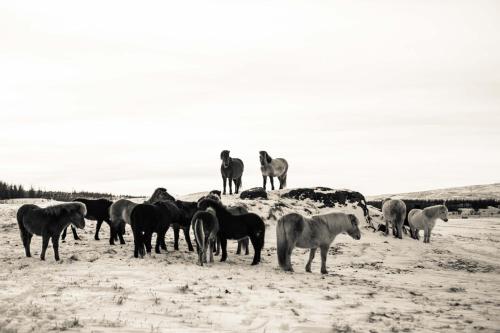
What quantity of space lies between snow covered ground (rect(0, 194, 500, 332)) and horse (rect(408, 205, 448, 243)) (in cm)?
400

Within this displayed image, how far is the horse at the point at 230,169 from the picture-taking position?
2511 centimetres

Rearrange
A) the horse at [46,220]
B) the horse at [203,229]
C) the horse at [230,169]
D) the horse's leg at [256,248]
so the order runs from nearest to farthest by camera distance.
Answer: the horse at [203,229] → the horse at [46,220] → the horse's leg at [256,248] → the horse at [230,169]

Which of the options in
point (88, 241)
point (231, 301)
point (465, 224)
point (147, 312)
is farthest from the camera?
point (465, 224)

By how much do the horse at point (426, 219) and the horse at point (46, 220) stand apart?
13405 mm

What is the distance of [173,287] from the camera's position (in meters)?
9.62

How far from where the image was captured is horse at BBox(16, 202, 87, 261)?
13242 millimetres

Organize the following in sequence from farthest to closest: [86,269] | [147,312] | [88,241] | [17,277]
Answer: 1. [88,241]
2. [86,269]
3. [17,277]
4. [147,312]

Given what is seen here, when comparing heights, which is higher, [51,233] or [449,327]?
[51,233]

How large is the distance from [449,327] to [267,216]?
12.1 m

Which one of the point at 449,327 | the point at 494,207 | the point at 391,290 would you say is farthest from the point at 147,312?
the point at 494,207

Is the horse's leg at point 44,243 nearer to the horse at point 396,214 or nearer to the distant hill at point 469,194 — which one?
the horse at point 396,214

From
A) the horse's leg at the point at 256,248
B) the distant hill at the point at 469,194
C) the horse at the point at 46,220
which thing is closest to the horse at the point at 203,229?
the horse's leg at the point at 256,248

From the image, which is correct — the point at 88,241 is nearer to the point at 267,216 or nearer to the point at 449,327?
the point at 267,216

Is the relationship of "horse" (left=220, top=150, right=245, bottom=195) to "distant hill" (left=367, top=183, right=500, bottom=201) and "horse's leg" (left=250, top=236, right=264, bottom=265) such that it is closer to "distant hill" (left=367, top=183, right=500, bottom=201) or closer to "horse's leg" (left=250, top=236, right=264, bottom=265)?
"horse's leg" (left=250, top=236, right=264, bottom=265)
